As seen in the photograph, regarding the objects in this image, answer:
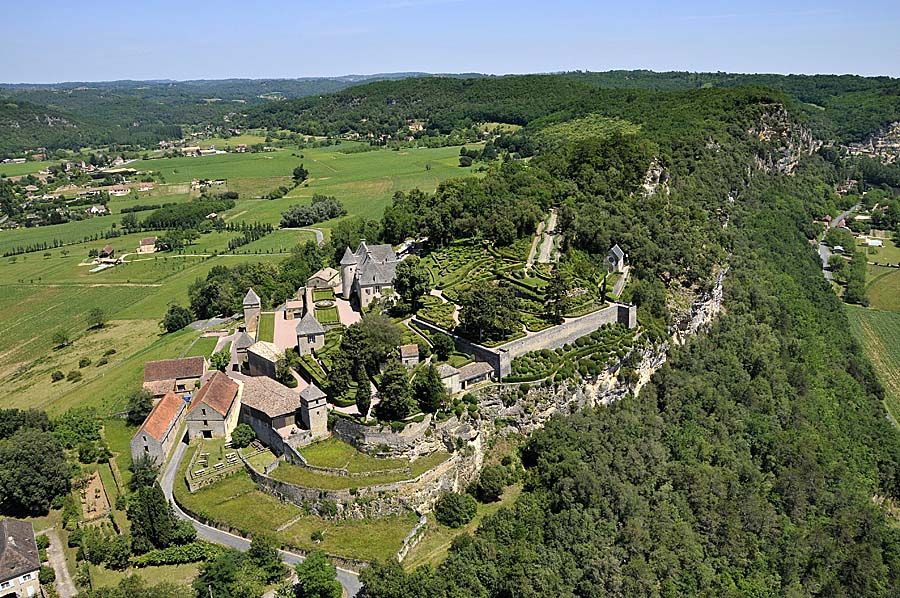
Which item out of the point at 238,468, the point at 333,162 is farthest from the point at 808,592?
the point at 333,162

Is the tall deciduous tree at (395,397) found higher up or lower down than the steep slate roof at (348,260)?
lower down

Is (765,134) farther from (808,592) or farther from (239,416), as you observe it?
(239,416)

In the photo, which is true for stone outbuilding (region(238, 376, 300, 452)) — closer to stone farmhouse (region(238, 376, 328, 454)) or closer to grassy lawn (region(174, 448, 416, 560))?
stone farmhouse (region(238, 376, 328, 454))

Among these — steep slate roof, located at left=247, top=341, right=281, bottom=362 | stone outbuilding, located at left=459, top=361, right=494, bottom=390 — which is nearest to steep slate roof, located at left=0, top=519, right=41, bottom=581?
steep slate roof, located at left=247, top=341, right=281, bottom=362

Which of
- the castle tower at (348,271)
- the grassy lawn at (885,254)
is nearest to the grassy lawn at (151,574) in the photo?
the castle tower at (348,271)

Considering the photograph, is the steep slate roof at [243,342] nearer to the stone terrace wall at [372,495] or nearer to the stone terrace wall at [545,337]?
the stone terrace wall at [545,337]

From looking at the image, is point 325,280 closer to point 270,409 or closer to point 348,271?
point 348,271
